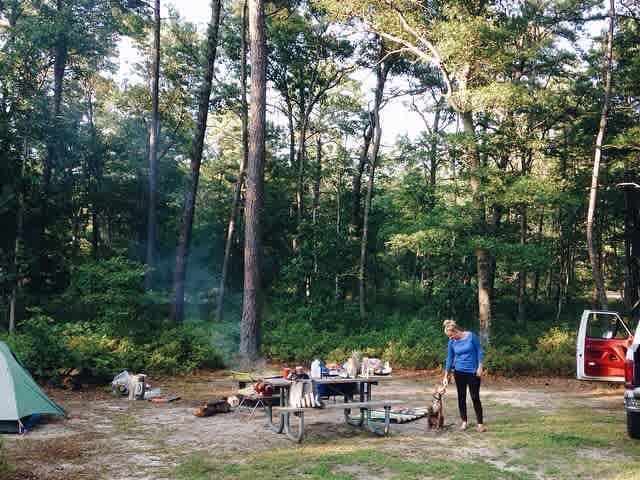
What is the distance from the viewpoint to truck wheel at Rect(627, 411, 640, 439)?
691 centimetres

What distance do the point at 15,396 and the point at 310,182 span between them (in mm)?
21098

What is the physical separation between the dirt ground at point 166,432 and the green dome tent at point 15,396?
0.85ft

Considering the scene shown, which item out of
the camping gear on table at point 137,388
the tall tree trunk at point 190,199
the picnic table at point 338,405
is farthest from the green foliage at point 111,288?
the picnic table at point 338,405

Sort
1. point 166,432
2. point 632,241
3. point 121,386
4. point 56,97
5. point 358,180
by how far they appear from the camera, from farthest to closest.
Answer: point 358,180
point 632,241
point 56,97
point 121,386
point 166,432

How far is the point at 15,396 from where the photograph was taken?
723 centimetres

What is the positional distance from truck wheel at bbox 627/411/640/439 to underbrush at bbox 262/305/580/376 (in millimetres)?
7194

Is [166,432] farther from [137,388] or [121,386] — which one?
[121,386]

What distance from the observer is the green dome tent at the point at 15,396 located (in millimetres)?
7160

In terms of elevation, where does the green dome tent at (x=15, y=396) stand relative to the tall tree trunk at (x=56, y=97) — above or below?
below

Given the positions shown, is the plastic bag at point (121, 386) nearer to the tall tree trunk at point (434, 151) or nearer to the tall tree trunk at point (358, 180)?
the tall tree trunk at point (434, 151)

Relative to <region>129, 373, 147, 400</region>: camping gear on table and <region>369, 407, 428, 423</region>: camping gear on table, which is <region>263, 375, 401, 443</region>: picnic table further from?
<region>129, 373, 147, 400</region>: camping gear on table

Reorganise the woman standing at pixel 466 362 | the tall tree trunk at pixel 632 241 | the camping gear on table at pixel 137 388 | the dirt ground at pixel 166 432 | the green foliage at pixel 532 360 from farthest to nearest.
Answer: the tall tree trunk at pixel 632 241 < the green foliage at pixel 532 360 < the camping gear on table at pixel 137 388 < the woman standing at pixel 466 362 < the dirt ground at pixel 166 432

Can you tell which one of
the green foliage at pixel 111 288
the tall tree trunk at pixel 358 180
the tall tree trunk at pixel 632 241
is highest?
the tall tree trunk at pixel 358 180

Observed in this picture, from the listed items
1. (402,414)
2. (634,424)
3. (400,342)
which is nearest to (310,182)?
(400,342)
